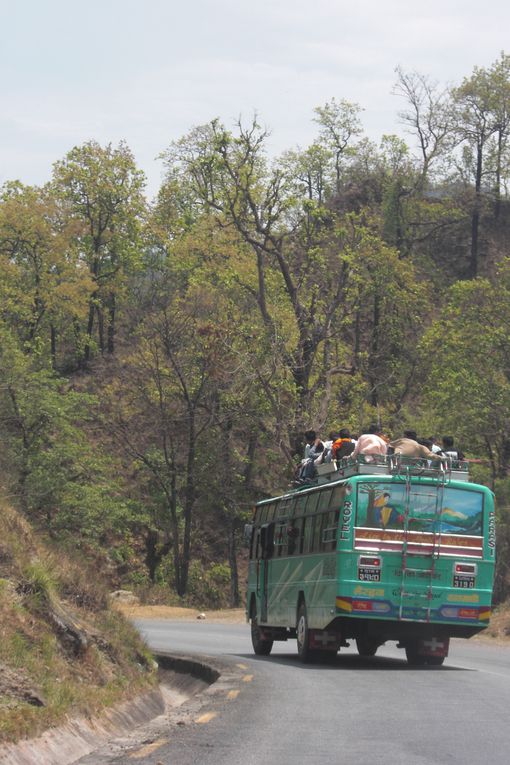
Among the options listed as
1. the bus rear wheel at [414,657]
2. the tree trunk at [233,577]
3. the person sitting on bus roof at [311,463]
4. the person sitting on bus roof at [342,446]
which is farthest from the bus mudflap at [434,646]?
the tree trunk at [233,577]

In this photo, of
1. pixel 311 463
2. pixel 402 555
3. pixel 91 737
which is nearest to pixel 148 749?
pixel 91 737

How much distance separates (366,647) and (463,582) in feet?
14.8

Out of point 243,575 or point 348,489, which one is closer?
point 348,489

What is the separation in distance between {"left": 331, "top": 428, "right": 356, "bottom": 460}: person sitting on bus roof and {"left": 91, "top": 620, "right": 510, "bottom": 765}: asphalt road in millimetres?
3731

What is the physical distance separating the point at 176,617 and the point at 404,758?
37.8m

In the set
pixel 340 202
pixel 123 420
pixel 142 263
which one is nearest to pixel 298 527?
pixel 123 420

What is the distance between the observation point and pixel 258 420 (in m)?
57.5

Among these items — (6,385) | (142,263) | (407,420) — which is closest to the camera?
(6,385)

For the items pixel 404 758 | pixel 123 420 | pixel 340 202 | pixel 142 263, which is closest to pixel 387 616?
pixel 404 758

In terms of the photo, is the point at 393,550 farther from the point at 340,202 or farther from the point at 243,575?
the point at 340,202

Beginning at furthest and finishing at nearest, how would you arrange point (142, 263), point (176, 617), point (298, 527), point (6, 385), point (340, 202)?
1. point (340, 202)
2. point (142, 263)
3. point (6, 385)
4. point (176, 617)
5. point (298, 527)

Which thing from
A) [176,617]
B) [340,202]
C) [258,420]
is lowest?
[176,617]

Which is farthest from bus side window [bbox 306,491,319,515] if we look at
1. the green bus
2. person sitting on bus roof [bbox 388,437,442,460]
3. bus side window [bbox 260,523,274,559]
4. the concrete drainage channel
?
the concrete drainage channel

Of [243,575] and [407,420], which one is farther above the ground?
[407,420]
